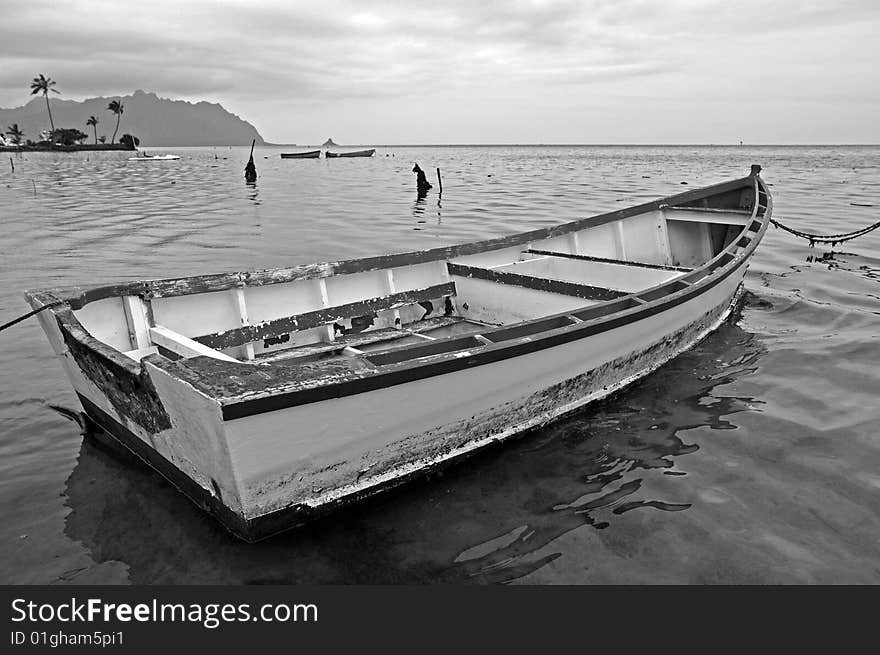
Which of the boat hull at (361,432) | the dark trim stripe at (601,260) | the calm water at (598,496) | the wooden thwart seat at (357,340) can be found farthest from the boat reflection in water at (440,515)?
the dark trim stripe at (601,260)

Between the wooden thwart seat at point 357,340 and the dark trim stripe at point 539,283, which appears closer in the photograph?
the wooden thwart seat at point 357,340

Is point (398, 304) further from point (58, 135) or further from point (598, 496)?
point (58, 135)

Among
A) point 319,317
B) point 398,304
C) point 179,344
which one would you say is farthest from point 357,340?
point 179,344

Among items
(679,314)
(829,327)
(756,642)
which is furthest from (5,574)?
(829,327)

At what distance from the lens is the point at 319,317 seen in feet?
20.9

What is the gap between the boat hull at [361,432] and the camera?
364cm

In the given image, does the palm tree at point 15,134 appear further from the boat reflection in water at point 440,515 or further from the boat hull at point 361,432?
the boat hull at point 361,432

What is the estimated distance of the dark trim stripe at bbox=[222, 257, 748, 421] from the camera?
342 centimetres

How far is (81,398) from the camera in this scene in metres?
5.33

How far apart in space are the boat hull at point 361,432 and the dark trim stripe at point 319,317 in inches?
49.6

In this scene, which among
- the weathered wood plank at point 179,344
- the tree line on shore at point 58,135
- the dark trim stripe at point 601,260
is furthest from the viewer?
the tree line on shore at point 58,135

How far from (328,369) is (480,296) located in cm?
392

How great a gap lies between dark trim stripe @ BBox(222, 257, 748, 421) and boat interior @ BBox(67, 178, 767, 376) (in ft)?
0.36

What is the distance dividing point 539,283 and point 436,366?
314cm
